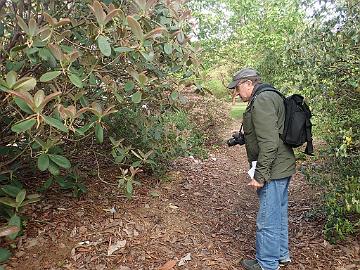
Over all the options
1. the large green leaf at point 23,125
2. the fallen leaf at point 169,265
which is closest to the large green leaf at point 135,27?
the large green leaf at point 23,125

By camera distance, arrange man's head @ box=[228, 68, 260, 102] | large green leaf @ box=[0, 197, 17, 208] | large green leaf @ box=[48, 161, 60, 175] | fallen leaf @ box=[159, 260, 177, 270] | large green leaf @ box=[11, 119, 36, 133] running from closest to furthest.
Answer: large green leaf @ box=[11, 119, 36, 133], large green leaf @ box=[48, 161, 60, 175], large green leaf @ box=[0, 197, 17, 208], fallen leaf @ box=[159, 260, 177, 270], man's head @ box=[228, 68, 260, 102]

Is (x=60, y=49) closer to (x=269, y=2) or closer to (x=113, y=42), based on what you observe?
(x=113, y=42)

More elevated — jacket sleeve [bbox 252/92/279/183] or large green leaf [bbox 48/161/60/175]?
jacket sleeve [bbox 252/92/279/183]

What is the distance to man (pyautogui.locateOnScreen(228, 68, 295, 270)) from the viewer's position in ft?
10.5

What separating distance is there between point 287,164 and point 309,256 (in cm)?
114

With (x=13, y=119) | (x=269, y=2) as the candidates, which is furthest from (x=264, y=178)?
(x=269, y=2)

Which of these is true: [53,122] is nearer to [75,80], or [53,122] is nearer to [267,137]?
[75,80]

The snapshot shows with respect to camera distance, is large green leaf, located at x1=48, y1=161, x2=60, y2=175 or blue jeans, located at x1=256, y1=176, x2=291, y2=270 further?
blue jeans, located at x1=256, y1=176, x2=291, y2=270

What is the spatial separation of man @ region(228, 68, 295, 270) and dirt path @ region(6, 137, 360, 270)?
1.34 ft

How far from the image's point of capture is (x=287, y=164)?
3.38 metres

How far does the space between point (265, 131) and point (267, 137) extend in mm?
56

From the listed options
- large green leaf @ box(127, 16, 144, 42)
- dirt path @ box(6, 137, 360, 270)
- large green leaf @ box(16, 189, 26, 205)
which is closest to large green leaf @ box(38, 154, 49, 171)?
large green leaf @ box(16, 189, 26, 205)

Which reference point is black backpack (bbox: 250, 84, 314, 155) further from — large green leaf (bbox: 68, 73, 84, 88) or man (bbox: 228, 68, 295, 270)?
large green leaf (bbox: 68, 73, 84, 88)

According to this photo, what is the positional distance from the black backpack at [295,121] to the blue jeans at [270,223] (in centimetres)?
39
